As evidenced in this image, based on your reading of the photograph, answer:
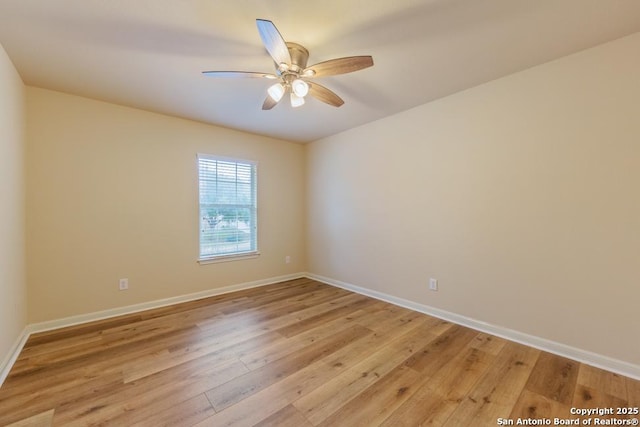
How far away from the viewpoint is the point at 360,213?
3818 mm

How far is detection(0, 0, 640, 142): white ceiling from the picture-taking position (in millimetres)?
1631

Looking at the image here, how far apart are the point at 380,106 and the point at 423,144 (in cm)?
66

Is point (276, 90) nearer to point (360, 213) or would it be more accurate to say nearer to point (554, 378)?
point (360, 213)

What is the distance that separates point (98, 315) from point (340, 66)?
348 cm

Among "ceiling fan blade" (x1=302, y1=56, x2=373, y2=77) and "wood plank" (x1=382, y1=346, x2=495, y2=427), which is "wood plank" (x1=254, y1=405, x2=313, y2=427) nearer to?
"wood plank" (x1=382, y1=346, x2=495, y2=427)

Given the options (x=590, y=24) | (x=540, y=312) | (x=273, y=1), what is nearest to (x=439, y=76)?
(x=590, y=24)

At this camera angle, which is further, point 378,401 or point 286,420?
point 378,401

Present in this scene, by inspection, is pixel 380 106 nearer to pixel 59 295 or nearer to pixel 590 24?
pixel 590 24

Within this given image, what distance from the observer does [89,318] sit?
9.38 ft

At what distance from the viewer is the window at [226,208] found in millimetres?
3699

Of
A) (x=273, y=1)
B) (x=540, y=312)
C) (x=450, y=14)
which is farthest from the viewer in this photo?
(x=540, y=312)

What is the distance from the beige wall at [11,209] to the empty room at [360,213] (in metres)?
0.03

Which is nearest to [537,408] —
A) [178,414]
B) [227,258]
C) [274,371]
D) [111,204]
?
[274,371]

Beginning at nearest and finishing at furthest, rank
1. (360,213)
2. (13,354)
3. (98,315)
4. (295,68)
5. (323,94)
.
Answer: (295,68) < (13,354) < (323,94) < (98,315) < (360,213)
